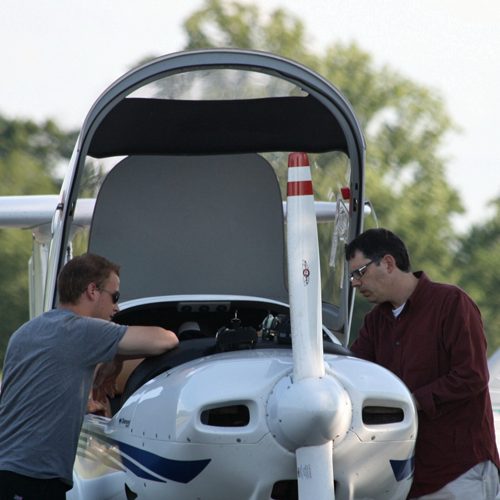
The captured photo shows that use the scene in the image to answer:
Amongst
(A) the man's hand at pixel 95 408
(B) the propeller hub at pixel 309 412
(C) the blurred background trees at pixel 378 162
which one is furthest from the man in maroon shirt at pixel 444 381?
(C) the blurred background trees at pixel 378 162

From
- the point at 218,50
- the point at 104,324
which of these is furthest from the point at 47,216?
the point at 104,324

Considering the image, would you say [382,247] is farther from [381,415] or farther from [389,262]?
[381,415]

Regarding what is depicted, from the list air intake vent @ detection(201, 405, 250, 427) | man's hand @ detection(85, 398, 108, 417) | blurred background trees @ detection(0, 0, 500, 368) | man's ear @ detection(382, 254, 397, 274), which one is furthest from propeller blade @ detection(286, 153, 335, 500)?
blurred background trees @ detection(0, 0, 500, 368)

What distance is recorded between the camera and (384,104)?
3269 centimetres

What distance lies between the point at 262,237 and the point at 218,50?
199 cm

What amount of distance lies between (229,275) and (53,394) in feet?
9.49

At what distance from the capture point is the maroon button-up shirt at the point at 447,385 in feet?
10.3

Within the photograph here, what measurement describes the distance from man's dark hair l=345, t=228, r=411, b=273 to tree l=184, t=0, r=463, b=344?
88.2 feet

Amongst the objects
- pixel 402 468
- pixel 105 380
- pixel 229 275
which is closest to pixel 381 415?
pixel 402 468

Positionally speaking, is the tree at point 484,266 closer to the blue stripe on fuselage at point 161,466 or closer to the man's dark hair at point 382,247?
the man's dark hair at point 382,247

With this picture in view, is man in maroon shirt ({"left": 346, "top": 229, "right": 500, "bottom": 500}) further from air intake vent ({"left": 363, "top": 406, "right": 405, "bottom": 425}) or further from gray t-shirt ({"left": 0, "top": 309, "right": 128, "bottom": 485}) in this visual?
gray t-shirt ({"left": 0, "top": 309, "right": 128, "bottom": 485})

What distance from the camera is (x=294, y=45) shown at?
1316 inches

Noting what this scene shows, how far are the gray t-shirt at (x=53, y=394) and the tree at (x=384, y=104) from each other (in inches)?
1091

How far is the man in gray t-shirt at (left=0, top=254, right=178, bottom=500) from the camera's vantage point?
2.96m
